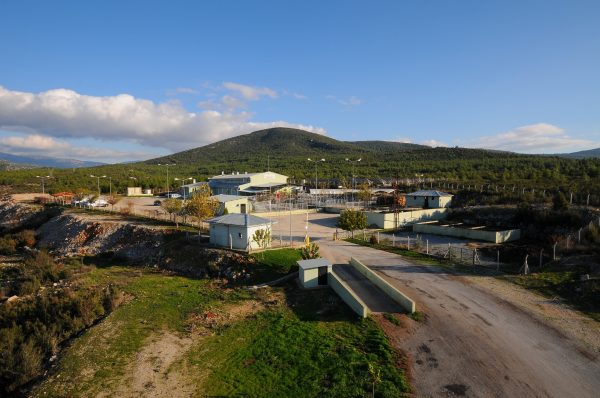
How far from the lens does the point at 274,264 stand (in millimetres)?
26109

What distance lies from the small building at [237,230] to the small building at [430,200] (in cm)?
2619

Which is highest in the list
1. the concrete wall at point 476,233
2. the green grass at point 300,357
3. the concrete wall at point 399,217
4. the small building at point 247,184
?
the small building at point 247,184

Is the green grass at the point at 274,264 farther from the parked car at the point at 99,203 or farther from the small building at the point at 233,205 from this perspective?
the parked car at the point at 99,203

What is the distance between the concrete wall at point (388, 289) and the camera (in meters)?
18.2

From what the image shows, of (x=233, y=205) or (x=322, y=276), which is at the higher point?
(x=233, y=205)

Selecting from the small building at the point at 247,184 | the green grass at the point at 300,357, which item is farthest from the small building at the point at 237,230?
the small building at the point at 247,184

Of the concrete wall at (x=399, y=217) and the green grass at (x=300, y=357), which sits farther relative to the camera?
the concrete wall at (x=399, y=217)

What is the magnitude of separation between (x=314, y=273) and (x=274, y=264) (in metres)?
4.60

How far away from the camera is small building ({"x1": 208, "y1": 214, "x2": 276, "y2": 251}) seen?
93.8ft

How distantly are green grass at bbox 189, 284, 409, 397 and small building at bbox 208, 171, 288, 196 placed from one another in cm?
4624

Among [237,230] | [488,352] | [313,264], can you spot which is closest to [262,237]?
[237,230]

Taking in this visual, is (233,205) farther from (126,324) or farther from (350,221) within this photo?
(126,324)

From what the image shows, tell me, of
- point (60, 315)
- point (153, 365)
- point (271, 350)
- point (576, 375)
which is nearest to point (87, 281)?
point (60, 315)

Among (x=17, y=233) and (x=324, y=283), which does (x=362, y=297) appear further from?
(x=17, y=233)
